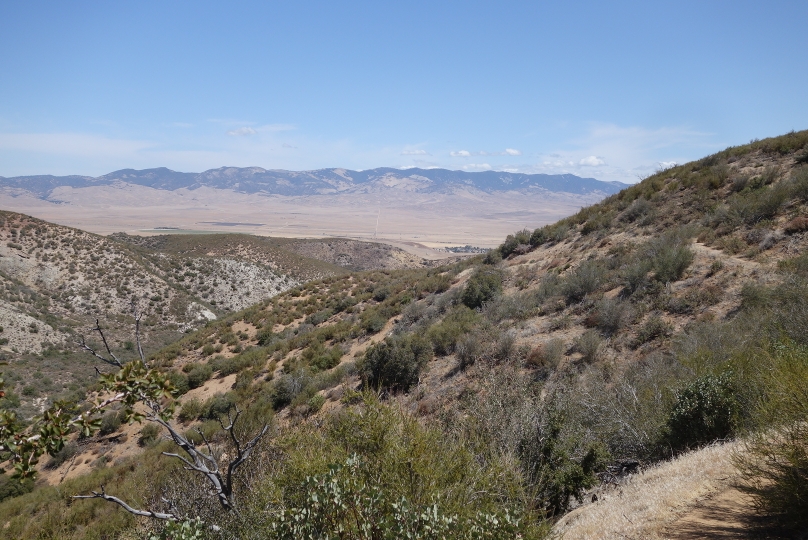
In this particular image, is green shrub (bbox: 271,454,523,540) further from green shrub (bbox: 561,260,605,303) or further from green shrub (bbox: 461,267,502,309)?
green shrub (bbox: 461,267,502,309)

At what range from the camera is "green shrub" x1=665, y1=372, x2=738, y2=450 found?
5.88 m

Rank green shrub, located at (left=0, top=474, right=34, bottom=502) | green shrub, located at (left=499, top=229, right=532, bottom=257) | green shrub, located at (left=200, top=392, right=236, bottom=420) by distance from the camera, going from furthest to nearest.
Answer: green shrub, located at (left=499, top=229, right=532, bottom=257)
green shrub, located at (left=200, top=392, right=236, bottom=420)
green shrub, located at (left=0, top=474, right=34, bottom=502)

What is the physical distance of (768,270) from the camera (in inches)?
404

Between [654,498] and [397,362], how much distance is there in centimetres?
782

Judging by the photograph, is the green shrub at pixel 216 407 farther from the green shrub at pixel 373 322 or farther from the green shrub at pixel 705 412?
the green shrub at pixel 705 412

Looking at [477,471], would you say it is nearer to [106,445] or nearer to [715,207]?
[106,445]

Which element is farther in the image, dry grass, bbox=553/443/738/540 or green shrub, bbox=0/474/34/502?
green shrub, bbox=0/474/34/502

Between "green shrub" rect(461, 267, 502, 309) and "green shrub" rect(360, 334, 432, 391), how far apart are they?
3.78 m

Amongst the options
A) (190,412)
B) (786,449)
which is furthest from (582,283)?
(190,412)

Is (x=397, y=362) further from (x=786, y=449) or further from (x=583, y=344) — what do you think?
(x=786, y=449)

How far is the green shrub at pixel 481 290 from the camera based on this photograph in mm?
15961

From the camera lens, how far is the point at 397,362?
11945 mm

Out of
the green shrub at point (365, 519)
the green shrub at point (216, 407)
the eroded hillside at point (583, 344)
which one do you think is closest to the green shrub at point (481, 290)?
the eroded hillside at point (583, 344)

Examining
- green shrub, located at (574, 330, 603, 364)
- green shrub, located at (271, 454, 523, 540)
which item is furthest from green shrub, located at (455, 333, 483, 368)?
green shrub, located at (271, 454, 523, 540)
